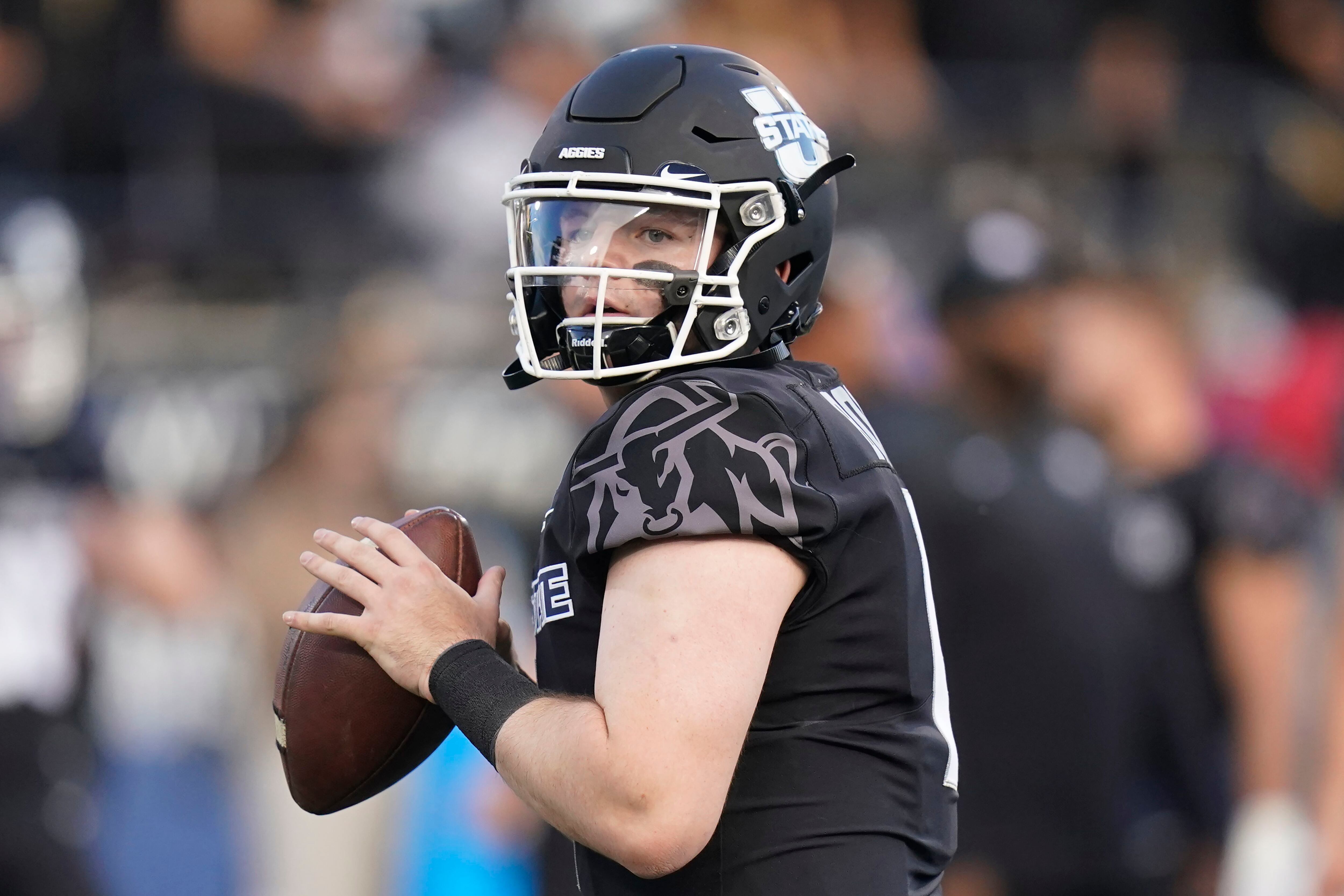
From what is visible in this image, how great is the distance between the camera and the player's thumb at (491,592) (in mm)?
2354

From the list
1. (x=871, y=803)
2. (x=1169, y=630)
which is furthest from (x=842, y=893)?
(x=1169, y=630)

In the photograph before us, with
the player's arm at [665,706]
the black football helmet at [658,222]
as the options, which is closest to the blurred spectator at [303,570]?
the black football helmet at [658,222]

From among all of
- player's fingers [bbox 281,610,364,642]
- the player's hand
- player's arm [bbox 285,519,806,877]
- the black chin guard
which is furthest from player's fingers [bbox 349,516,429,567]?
the black chin guard

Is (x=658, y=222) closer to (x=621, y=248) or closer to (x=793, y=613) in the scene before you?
(x=621, y=248)

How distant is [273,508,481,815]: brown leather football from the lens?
2332 millimetres

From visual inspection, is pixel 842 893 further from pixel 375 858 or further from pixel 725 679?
pixel 375 858

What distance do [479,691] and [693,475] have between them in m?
0.41

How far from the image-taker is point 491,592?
2.38m

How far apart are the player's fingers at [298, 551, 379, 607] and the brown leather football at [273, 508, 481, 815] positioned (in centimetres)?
6

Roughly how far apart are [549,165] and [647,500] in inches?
23.1

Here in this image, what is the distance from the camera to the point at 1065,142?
25.1ft

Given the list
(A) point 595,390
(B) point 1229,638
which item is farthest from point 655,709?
(A) point 595,390

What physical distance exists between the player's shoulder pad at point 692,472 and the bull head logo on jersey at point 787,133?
0.40m

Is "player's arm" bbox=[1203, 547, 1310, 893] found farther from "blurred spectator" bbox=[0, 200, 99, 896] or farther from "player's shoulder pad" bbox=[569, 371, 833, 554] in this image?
"blurred spectator" bbox=[0, 200, 99, 896]
